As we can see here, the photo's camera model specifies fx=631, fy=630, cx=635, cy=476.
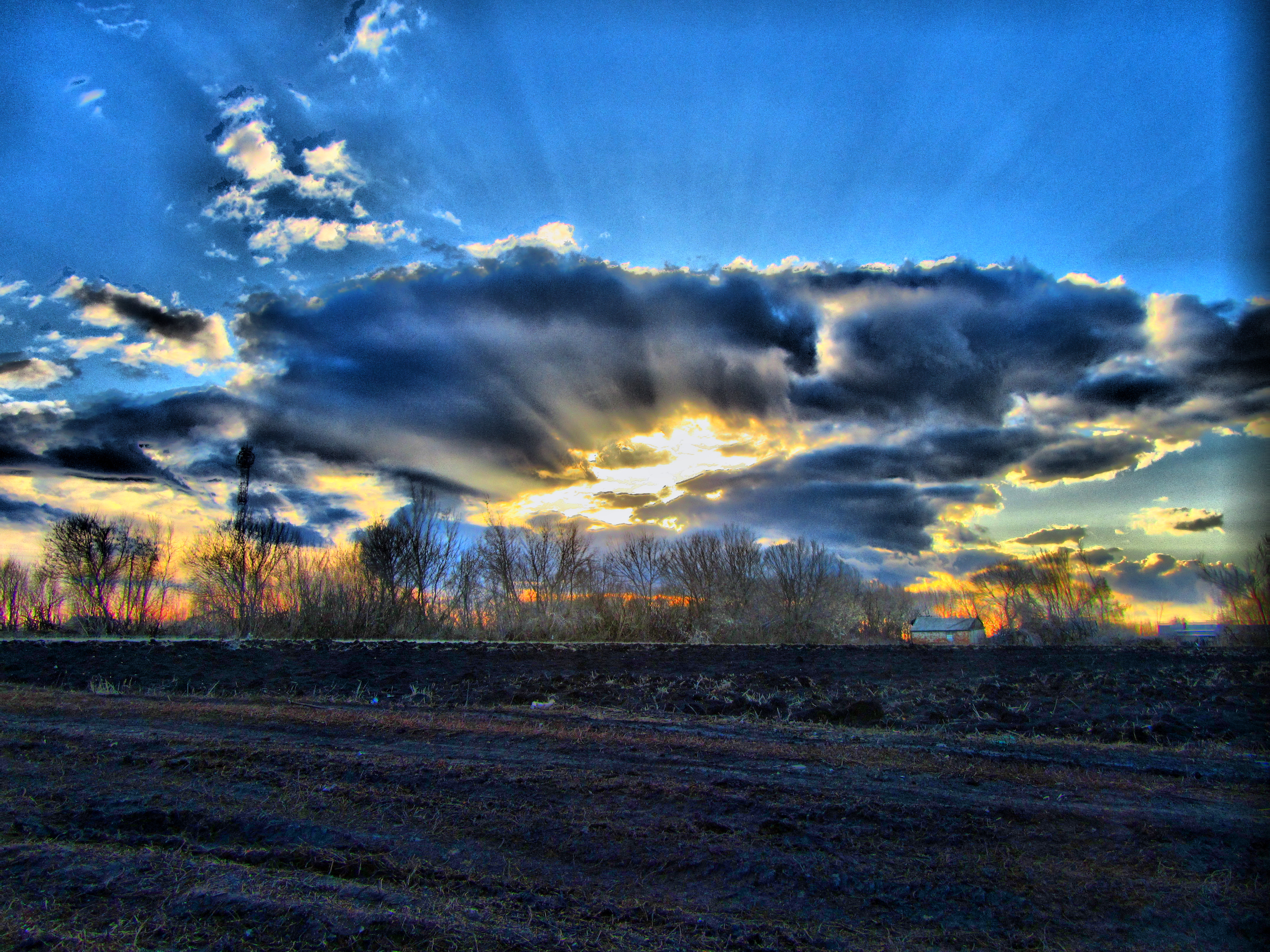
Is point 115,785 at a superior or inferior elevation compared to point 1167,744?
superior

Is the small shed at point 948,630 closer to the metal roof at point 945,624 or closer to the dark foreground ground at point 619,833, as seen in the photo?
the metal roof at point 945,624

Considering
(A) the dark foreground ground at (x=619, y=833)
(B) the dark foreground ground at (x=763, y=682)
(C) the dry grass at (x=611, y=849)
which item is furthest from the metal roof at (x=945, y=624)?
(C) the dry grass at (x=611, y=849)

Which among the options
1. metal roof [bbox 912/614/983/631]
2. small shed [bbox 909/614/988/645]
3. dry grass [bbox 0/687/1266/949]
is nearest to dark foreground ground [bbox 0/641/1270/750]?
dry grass [bbox 0/687/1266/949]

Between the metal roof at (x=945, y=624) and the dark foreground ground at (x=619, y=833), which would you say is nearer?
the dark foreground ground at (x=619, y=833)

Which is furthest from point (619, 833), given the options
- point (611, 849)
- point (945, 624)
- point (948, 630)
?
point (945, 624)

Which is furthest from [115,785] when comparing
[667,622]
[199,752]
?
[667,622]

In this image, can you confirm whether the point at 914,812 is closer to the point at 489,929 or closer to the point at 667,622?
the point at 489,929

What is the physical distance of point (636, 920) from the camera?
3.70 m

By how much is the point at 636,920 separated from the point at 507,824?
1755 mm

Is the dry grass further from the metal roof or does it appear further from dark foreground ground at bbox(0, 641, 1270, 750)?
the metal roof

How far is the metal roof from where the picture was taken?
211 feet

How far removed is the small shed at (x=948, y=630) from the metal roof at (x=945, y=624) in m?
0.03

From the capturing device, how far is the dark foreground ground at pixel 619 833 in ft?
11.8

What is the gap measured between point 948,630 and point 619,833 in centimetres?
6822
